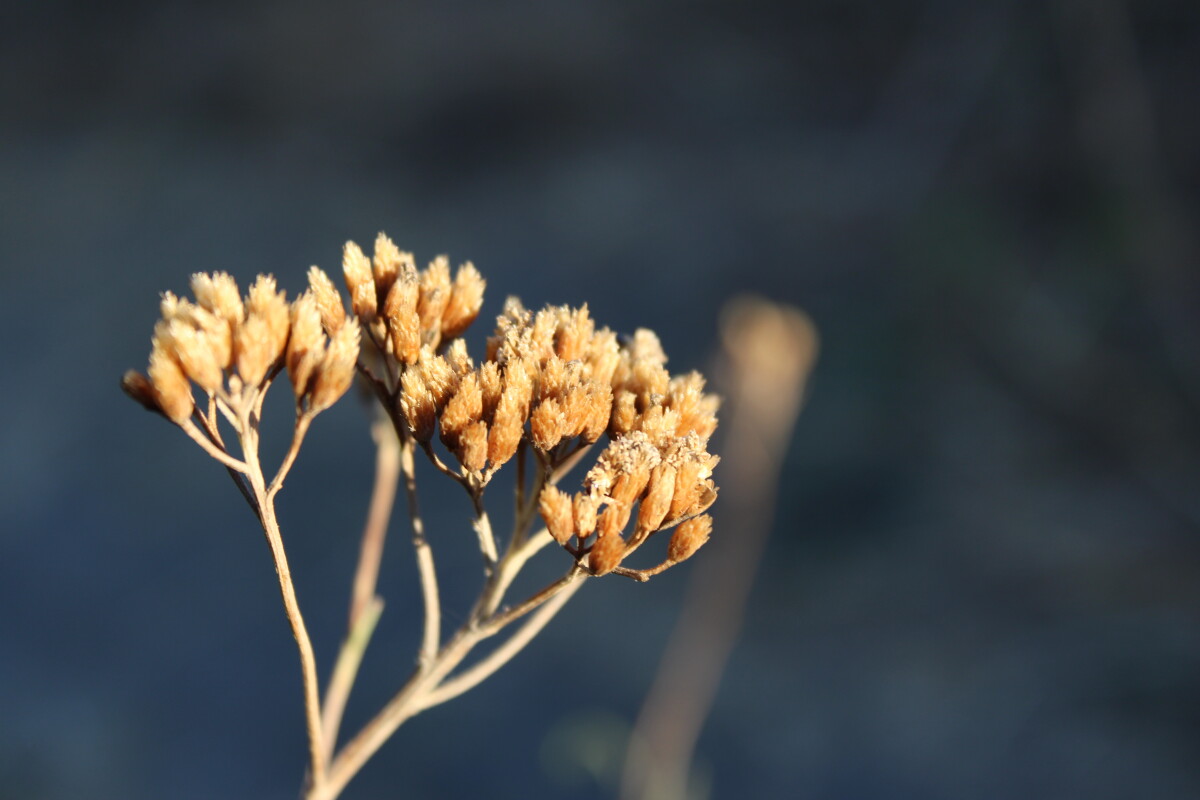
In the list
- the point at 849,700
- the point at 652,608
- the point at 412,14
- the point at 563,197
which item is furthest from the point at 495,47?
the point at 849,700

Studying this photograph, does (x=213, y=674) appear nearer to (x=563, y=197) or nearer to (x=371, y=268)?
(x=563, y=197)

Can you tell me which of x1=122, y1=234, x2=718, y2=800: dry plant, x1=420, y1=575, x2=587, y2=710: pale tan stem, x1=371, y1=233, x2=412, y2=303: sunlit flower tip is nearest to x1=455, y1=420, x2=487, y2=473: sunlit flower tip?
x1=122, y1=234, x2=718, y2=800: dry plant

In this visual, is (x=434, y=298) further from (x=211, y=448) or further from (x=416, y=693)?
(x=416, y=693)

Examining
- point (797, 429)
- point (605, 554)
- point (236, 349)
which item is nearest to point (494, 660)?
point (605, 554)

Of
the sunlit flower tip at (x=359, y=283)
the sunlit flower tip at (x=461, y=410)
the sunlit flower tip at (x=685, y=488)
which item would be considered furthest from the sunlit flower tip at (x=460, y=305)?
the sunlit flower tip at (x=685, y=488)

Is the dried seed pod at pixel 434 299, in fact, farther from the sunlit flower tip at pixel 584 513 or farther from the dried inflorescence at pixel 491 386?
the sunlit flower tip at pixel 584 513

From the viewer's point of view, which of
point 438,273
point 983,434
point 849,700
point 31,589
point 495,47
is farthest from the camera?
point 495,47
